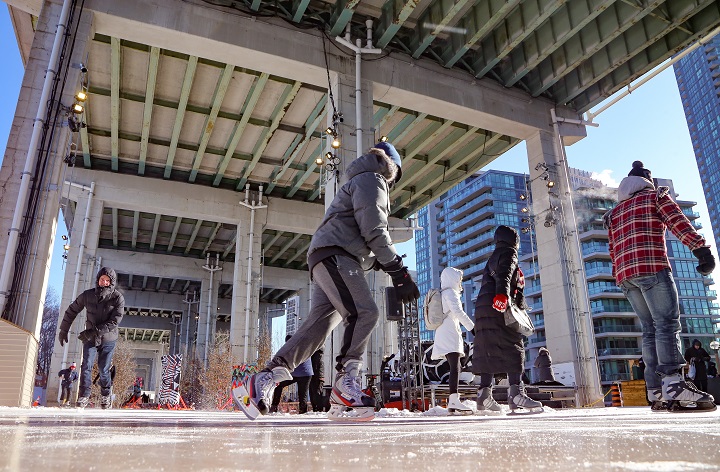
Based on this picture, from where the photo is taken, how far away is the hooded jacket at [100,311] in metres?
7.70

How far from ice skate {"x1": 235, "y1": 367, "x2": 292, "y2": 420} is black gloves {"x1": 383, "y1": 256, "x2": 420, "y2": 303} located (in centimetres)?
90

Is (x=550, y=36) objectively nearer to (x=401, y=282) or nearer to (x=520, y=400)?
(x=520, y=400)

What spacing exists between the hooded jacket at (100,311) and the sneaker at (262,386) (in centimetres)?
526

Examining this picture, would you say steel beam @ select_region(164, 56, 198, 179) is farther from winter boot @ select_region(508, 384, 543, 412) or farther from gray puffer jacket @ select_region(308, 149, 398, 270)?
winter boot @ select_region(508, 384, 543, 412)

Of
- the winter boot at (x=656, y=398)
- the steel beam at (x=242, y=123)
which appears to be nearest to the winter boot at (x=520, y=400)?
the winter boot at (x=656, y=398)

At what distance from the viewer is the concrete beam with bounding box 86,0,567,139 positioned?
34.7 feet

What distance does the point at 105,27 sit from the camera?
10398 millimetres

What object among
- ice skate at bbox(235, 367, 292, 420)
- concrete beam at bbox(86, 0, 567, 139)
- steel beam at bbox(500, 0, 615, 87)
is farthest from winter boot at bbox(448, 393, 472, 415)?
steel beam at bbox(500, 0, 615, 87)

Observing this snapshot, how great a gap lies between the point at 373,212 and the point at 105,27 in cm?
951

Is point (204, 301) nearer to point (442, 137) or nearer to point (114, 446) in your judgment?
point (442, 137)

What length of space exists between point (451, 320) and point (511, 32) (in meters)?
8.31

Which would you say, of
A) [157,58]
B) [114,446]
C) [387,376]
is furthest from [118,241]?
[114,446]

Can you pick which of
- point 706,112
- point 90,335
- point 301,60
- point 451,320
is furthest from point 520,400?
point 706,112

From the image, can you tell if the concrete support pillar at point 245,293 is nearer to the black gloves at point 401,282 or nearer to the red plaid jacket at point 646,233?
the red plaid jacket at point 646,233
